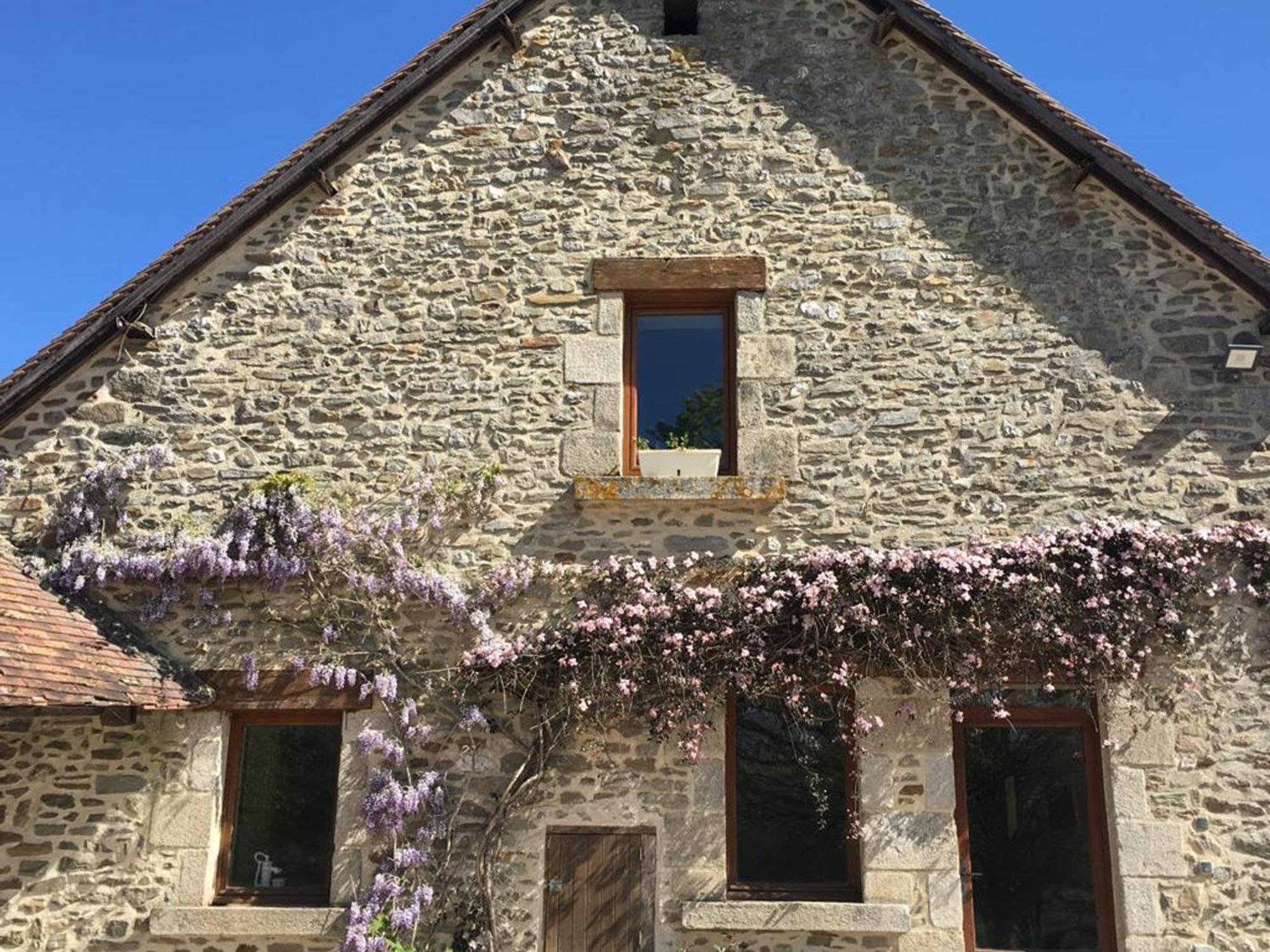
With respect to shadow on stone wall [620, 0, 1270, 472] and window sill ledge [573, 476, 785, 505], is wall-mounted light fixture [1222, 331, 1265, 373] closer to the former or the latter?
shadow on stone wall [620, 0, 1270, 472]

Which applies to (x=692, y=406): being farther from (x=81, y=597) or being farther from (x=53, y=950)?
(x=53, y=950)

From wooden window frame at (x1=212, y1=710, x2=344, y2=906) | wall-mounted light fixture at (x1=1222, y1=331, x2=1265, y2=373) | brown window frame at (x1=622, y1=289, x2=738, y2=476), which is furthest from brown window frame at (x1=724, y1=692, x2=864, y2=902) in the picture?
wall-mounted light fixture at (x1=1222, y1=331, x2=1265, y2=373)

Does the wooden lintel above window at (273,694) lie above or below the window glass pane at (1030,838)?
above

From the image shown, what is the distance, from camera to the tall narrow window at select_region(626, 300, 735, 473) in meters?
6.49

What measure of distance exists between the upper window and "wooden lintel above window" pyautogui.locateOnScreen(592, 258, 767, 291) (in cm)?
244

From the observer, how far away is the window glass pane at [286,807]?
599 cm

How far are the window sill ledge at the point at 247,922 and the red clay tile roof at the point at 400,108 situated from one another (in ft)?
10.2

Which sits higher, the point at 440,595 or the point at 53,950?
the point at 440,595

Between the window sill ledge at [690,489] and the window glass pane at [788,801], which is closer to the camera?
the window glass pane at [788,801]

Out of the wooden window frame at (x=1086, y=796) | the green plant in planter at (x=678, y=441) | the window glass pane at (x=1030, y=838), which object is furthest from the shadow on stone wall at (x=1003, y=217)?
the window glass pane at (x=1030, y=838)

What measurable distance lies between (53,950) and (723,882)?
3.54 metres

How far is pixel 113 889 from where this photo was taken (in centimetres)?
581

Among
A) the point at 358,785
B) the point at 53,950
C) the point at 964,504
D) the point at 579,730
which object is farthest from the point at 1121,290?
the point at 53,950

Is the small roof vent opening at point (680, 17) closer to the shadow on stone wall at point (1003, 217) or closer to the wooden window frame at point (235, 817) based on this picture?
the shadow on stone wall at point (1003, 217)
